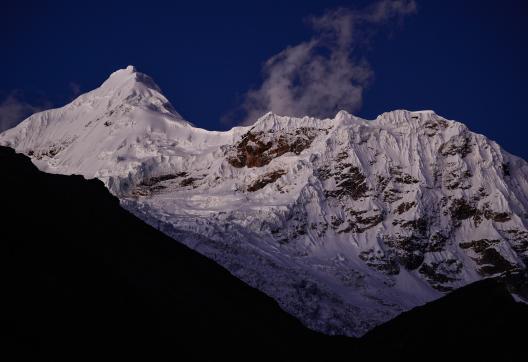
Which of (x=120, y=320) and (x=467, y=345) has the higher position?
(x=467, y=345)

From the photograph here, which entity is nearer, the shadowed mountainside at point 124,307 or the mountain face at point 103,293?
the mountain face at point 103,293

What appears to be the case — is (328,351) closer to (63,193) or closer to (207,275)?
(207,275)

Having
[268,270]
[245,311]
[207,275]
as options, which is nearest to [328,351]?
[245,311]

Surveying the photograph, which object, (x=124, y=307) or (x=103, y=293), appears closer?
(x=103, y=293)

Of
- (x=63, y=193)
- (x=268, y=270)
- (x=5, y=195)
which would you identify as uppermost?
(x=268, y=270)

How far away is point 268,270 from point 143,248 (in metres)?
77.2

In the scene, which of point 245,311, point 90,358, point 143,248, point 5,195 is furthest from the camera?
point 245,311

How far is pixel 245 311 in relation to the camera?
97812mm

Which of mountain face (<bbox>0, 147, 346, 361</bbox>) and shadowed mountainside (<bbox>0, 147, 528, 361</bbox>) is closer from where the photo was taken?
mountain face (<bbox>0, 147, 346, 361</bbox>)

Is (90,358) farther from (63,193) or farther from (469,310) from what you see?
(63,193)

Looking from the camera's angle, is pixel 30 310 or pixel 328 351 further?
pixel 328 351

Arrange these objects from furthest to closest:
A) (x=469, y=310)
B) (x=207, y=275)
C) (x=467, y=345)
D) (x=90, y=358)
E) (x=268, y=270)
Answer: (x=268, y=270) < (x=207, y=275) < (x=469, y=310) < (x=467, y=345) < (x=90, y=358)

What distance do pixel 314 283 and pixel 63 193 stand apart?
287ft

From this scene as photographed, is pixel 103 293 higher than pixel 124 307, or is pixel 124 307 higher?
pixel 103 293
